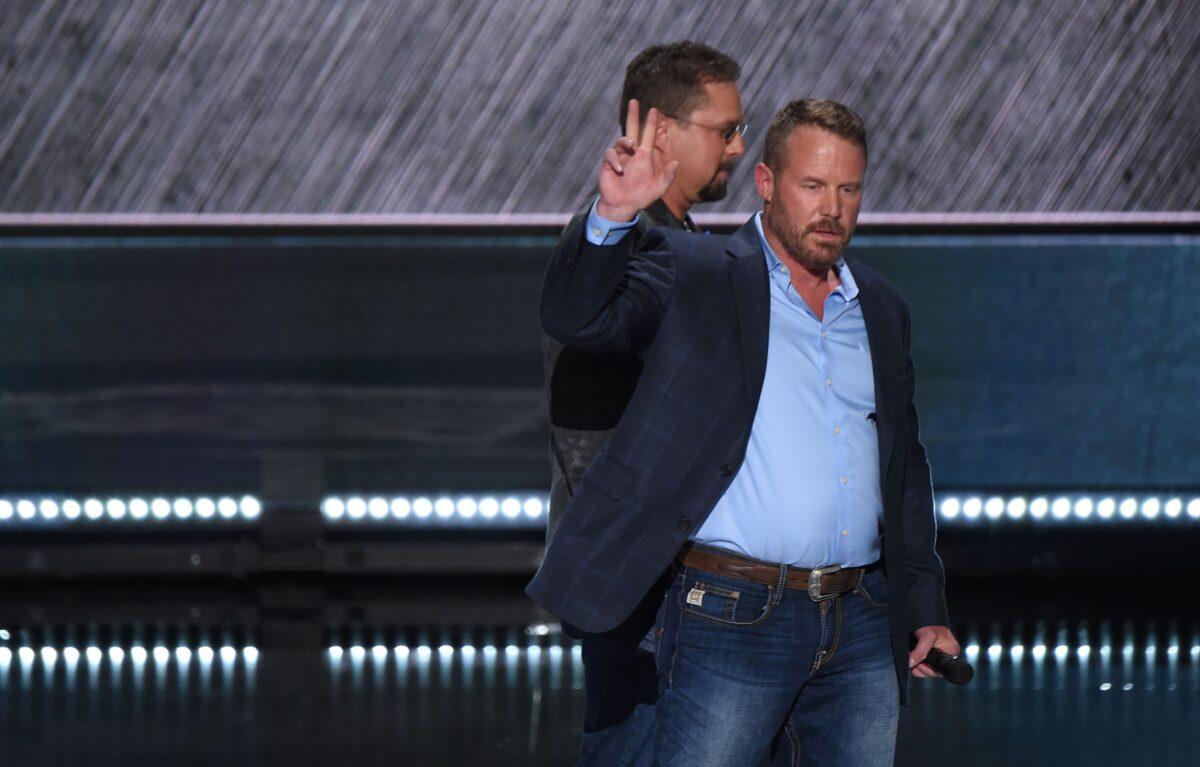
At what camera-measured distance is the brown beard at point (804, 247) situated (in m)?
2.12

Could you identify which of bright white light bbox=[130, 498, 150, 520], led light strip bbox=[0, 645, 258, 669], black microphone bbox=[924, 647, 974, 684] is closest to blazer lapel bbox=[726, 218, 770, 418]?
black microphone bbox=[924, 647, 974, 684]

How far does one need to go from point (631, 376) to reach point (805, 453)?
0.61 metres

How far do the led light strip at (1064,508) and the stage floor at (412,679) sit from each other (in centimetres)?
26

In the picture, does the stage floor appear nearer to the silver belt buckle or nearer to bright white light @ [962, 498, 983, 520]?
bright white light @ [962, 498, 983, 520]

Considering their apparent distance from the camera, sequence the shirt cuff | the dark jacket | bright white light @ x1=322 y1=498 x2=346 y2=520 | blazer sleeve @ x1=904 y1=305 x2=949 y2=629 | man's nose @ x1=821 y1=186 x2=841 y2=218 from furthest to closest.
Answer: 1. bright white light @ x1=322 y1=498 x2=346 y2=520
2. the dark jacket
3. blazer sleeve @ x1=904 y1=305 x2=949 y2=629
4. man's nose @ x1=821 y1=186 x2=841 y2=218
5. the shirt cuff

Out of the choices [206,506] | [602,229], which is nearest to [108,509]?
[206,506]

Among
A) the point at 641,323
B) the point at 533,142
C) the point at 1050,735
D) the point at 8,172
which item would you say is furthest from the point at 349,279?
the point at 641,323

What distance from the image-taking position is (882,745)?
2.12m

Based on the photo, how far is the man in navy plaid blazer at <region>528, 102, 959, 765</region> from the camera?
6.68 feet

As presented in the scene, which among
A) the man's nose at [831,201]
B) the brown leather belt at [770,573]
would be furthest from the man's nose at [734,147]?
the brown leather belt at [770,573]

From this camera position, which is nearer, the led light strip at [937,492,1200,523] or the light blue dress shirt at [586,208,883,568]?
the light blue dress shirt at [586,208,883,568]

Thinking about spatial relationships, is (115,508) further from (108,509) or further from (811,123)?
(811,123)

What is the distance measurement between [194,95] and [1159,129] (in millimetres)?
3271

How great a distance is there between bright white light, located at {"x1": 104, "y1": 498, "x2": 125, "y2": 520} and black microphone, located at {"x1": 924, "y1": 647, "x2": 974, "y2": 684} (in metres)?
3.78
